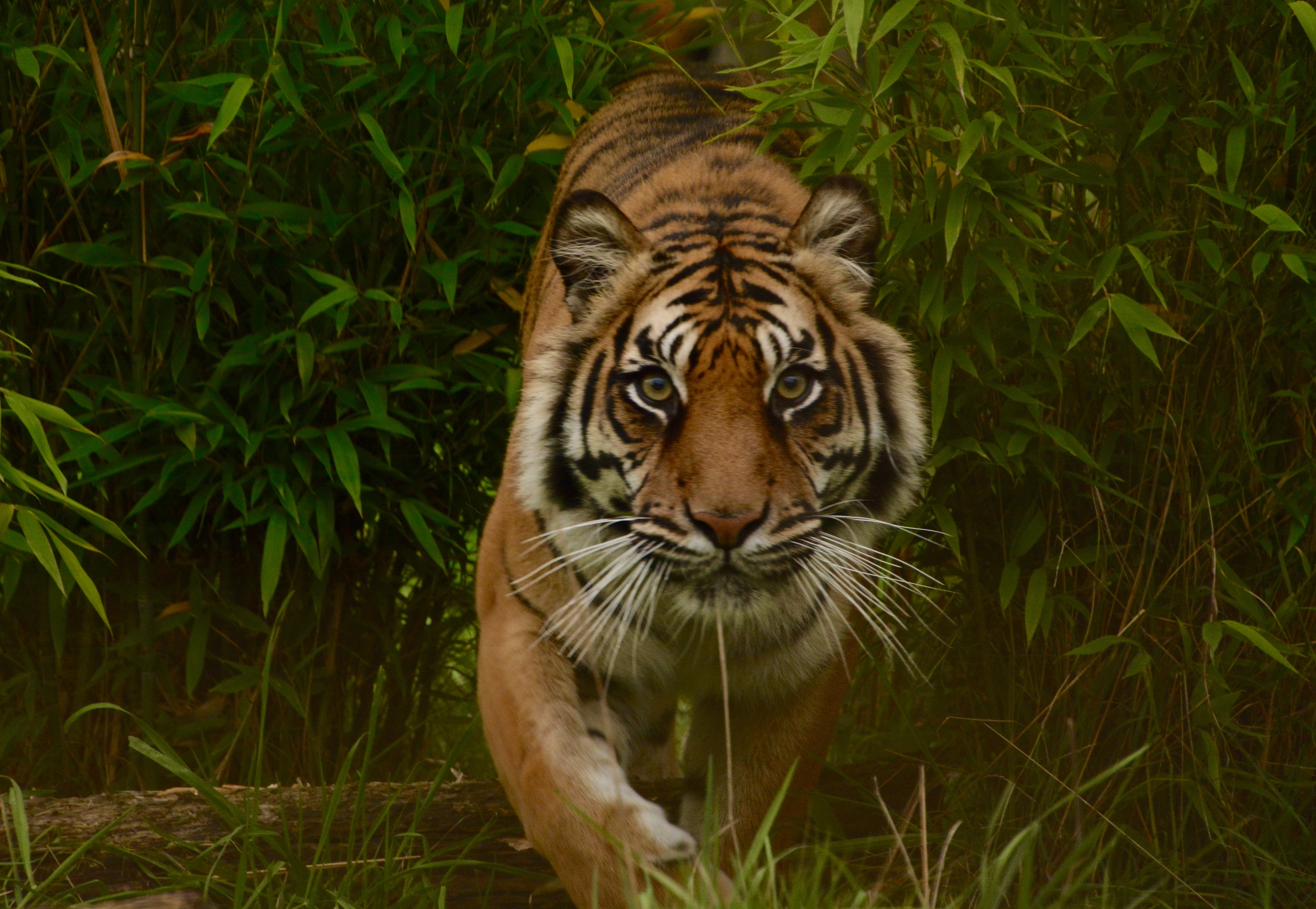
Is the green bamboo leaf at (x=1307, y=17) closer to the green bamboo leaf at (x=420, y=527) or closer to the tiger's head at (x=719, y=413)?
the tiger's head at (x=719, y=413)

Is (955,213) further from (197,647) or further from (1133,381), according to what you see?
(197,647)

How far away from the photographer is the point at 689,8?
3.69 metres

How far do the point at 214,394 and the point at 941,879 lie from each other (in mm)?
1998

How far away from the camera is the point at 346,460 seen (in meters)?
3.29

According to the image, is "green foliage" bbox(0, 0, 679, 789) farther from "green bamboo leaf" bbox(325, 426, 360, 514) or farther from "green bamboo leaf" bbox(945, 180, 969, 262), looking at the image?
"green bamboo leaf" bbox(945, 180, 969, 262)

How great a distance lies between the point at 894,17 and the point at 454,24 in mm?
1080

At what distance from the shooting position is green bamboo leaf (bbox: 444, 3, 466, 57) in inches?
122

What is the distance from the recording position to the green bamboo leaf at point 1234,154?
2793 mm

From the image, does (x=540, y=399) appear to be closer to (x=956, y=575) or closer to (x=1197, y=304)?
(x=956, y=575)

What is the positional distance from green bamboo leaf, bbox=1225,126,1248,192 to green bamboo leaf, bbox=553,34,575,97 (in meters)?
1.40

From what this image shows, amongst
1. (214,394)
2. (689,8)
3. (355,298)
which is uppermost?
(689,8)

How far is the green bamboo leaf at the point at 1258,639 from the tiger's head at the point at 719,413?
2.24 feet

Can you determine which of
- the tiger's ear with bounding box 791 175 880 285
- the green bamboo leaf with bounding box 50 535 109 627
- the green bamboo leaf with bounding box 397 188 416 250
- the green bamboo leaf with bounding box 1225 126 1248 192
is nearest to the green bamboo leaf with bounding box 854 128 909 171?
the tiger's ear with bounding box 791 175 880 285

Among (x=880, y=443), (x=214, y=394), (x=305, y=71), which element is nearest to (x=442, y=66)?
(x=305, y=71)
